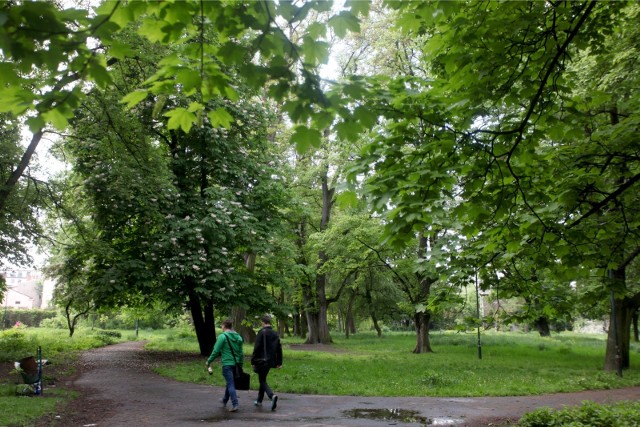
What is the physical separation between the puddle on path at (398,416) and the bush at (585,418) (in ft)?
4.99

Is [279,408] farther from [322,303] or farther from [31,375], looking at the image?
[322,303]

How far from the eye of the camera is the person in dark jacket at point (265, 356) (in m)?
9.84

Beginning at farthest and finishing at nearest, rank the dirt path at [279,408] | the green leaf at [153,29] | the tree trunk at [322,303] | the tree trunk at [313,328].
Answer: the tree trunk at [313,328], the tree trunk at [322,303], the dirt path at [279,408], the green leaf at [153,29]

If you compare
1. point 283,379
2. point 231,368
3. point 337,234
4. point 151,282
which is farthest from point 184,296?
point 337,234

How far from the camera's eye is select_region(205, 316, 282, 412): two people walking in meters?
9.55

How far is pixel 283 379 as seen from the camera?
44.4 feet

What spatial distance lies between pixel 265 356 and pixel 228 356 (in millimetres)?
762

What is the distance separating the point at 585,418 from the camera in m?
7.52

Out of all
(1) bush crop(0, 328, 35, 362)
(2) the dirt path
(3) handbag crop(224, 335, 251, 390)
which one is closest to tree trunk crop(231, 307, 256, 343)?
(2) the dirt path

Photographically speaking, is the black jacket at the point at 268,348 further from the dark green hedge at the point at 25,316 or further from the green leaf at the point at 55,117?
the dark green hedge at the point at 25,316

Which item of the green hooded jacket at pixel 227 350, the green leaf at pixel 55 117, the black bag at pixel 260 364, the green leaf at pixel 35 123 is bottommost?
the black bag at pixel 260 364

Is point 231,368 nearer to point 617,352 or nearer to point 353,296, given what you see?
point 617,352

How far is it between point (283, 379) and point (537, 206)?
958cm

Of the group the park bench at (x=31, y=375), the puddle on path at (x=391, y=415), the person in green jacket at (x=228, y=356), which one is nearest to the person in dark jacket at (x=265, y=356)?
the person in green jacket at (x=228, y=356)
